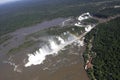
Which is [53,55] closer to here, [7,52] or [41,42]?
[41,42]

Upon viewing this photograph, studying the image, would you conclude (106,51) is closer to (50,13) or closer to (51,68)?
(51,68)

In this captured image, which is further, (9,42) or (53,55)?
(9,42)

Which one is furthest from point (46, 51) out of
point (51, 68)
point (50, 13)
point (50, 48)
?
point (50, 13)

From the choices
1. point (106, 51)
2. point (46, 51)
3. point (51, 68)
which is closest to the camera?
point (51, 68)

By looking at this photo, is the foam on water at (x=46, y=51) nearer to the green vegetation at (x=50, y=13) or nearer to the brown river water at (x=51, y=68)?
the brown river water at (x=51, y=68)

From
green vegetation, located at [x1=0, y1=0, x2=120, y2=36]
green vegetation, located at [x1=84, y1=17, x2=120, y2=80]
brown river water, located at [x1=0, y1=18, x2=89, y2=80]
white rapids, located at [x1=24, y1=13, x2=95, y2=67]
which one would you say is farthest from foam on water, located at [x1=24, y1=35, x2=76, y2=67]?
green vegetation, located at [x1=0, y1=0, x2=120, y2=36]

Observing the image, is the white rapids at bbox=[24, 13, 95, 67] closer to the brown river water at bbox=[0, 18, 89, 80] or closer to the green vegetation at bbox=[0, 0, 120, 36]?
the brown river water at bbox=[0, 18, 89, 80]

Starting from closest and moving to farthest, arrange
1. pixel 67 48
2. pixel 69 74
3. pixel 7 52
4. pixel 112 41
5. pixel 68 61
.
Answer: pixel 69 74 → pixel 68 61 → pixel 112 41 → pixel 67 48 → pixel 7 52

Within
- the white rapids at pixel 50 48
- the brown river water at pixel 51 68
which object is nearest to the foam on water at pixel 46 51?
the white rapids at pixel 50 48

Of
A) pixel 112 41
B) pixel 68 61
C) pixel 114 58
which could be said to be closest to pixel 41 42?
pixel 68 61
